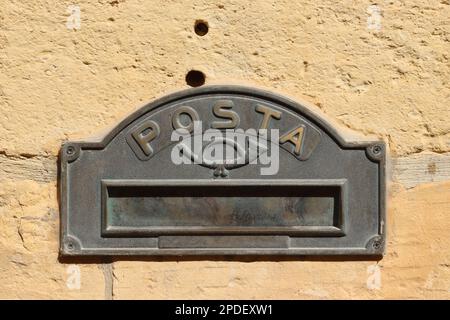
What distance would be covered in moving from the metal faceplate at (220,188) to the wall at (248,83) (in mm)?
45

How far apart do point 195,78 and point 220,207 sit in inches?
12.1

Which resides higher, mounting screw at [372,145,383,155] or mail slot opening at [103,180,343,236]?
mounting screw at [372,145,383,155]

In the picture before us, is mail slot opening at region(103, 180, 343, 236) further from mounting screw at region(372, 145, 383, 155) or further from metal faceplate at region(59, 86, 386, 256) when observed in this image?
mounting screw at region(372, 145, 383, 155)

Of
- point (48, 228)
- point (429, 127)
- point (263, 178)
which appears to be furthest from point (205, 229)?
point (429, 127)

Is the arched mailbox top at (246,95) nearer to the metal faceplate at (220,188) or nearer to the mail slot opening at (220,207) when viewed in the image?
the metal faceplate at (220,188)

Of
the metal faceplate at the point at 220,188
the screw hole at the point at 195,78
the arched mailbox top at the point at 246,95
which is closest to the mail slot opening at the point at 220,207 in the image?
the metal faceplate at the point at 220,188

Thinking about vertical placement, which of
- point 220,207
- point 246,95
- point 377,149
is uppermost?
point 246,95

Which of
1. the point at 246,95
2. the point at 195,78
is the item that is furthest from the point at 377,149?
the point at 195,78

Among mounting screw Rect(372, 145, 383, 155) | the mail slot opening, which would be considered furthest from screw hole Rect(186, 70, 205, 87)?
mounting screw Rect(372, 145, 383, 155)

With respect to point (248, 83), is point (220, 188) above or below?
below

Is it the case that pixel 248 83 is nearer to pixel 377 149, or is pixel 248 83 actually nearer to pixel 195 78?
pixel 195 78

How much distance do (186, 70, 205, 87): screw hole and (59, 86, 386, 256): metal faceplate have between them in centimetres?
4

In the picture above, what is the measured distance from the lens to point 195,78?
225 centimetres

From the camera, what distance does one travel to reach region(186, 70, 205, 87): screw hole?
2248mm
